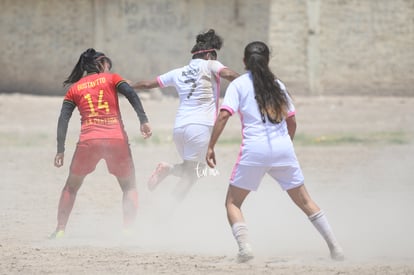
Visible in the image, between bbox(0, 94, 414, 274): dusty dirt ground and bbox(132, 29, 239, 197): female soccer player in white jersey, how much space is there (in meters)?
0.61

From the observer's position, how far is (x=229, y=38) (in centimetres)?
2303

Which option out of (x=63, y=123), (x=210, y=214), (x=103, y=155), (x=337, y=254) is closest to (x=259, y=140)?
(x=337, y=254)

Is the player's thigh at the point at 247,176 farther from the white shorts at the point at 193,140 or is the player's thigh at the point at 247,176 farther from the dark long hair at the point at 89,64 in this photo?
the dark long hair at the point at 89,64

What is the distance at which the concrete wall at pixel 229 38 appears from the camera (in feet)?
74.8

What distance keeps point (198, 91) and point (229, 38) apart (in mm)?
14551

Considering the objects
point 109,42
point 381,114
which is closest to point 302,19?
point 381,114

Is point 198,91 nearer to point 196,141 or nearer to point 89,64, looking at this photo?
point 196,141

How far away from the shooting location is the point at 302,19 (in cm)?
2264

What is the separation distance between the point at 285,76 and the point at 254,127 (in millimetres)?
15792

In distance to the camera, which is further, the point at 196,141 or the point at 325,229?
the point at 196,141

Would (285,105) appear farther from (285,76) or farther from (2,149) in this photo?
(285,76)

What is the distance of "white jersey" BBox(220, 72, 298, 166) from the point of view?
6988mm

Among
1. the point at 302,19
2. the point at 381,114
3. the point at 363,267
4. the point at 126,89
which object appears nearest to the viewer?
the point at 363,267

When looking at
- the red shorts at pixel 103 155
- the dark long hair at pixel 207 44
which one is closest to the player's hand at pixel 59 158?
the red shorts at pixel 103 155
